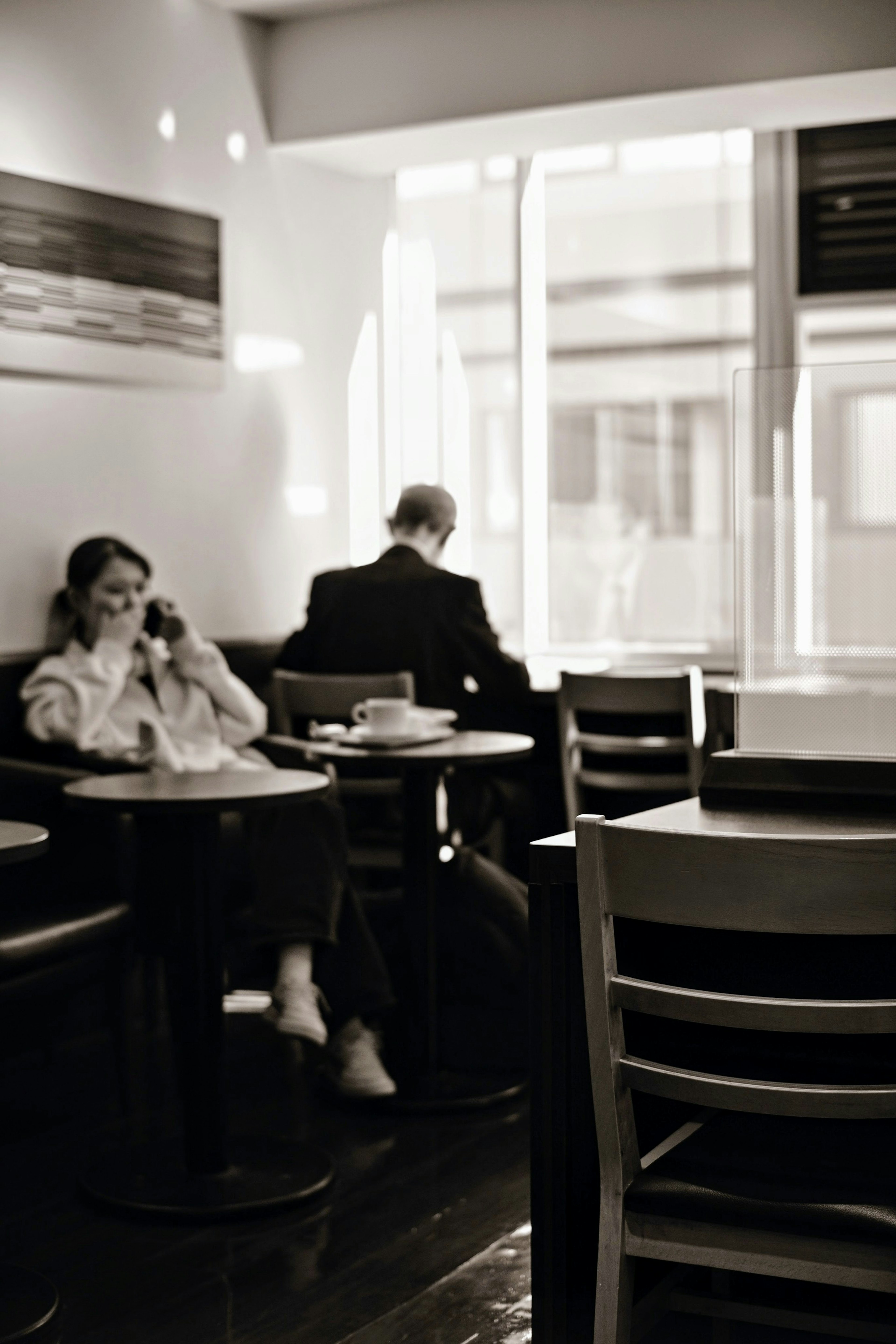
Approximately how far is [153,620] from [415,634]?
29.9 inches

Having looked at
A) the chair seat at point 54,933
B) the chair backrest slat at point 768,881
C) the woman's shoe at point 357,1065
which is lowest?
the woman's shoe at point 357,1065

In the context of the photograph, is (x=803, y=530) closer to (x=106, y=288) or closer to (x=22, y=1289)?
(x=22, y=1289)

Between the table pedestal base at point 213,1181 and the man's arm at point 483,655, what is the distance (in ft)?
4.82

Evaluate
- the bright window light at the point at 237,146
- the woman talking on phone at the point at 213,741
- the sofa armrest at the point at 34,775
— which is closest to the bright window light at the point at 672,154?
the bright window light at the point at 237,146

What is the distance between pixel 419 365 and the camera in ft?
20.6

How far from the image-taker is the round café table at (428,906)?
12.3ft

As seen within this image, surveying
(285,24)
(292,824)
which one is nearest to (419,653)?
(292,824)

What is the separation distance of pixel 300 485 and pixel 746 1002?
13.8 feet

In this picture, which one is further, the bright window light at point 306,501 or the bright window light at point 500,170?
the bright window light at point 500,170

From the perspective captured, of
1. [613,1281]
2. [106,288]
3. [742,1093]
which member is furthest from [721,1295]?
[106,288]

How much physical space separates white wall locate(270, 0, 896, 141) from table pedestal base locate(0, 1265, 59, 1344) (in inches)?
151

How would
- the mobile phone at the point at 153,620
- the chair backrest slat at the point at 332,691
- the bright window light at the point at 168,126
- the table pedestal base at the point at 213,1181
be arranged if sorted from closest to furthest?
the table pedestal base at the point at 213,1181 → the chair backrest slat at the point at 332,691 → the mobile phone at the point at 153,620 → the bright window light at the point at 168,126

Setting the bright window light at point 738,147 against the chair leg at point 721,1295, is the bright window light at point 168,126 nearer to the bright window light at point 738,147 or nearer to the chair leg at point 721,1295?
the bright window light at point 738,147

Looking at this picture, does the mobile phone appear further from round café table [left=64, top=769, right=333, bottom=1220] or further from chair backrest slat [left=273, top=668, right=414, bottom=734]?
round café table [left=64, top=769, right=333, bottom=1220]
